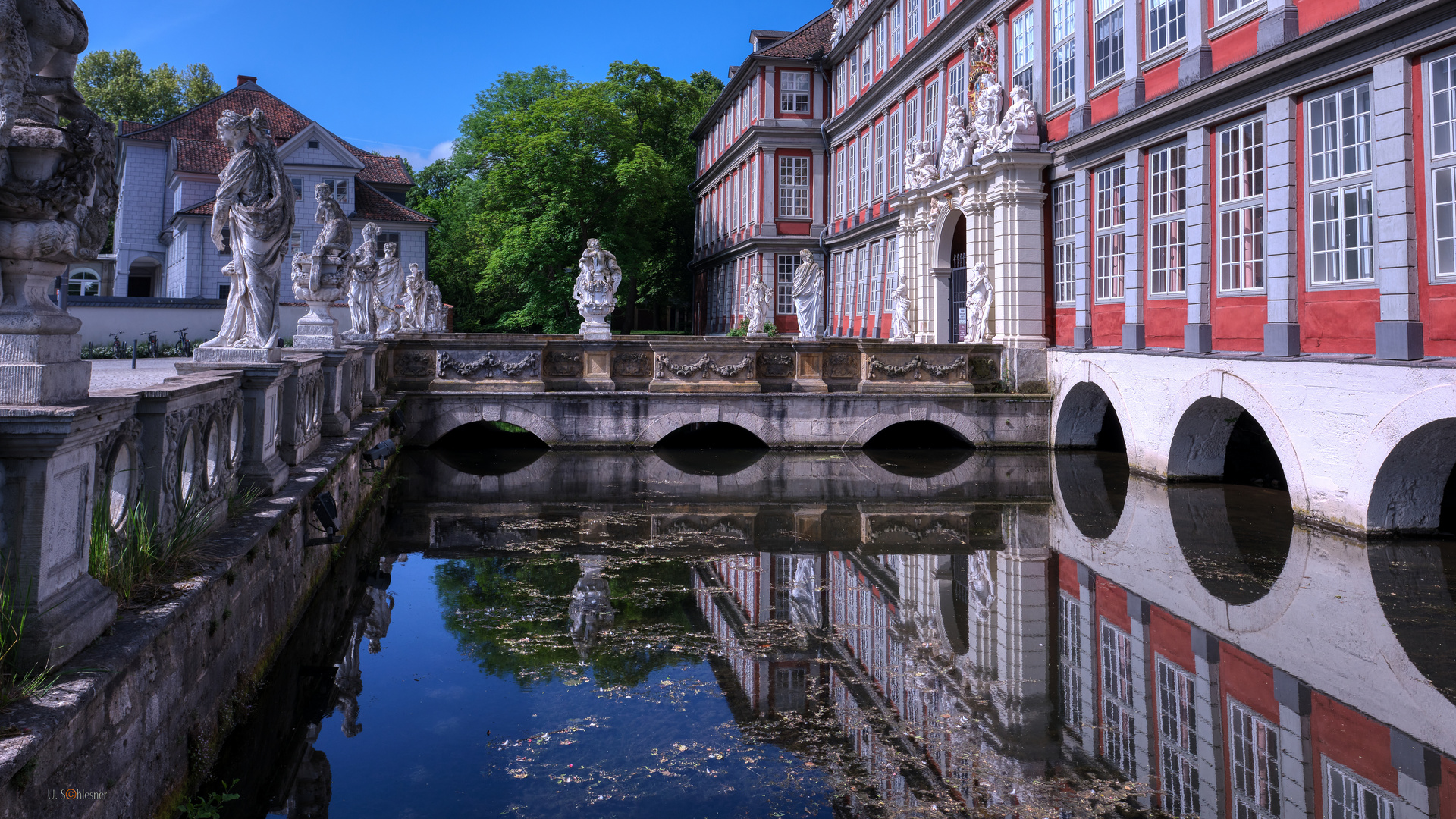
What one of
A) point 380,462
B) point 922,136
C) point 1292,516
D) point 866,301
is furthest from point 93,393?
point 866,301

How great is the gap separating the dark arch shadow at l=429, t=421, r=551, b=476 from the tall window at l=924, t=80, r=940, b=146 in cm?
1216

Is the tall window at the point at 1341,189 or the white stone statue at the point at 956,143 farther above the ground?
the white stone statue at the point at 956,143

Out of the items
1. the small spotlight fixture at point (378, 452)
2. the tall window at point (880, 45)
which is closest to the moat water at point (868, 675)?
the small spotlight fixture at point (378, 452)

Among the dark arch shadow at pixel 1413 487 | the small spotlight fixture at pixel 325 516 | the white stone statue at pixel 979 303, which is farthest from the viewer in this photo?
the white stone statue at pixel 979 303

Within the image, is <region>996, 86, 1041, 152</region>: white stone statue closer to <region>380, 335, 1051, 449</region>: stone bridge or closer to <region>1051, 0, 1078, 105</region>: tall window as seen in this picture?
<region>1051, 0, 1078, 105</region>: tall window

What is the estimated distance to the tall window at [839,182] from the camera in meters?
34.9

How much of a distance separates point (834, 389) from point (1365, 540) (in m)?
9.92

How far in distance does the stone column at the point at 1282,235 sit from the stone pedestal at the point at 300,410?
10.4 m

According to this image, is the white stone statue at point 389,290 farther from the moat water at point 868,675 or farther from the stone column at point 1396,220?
the stone column at point 1396,220

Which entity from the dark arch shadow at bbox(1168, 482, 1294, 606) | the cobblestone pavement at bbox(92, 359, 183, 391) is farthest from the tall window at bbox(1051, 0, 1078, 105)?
the cobblestone pavement at bbox(92, 359, 183, 391)

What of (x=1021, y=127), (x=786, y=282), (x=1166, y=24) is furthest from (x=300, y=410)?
(x=786, y=282)

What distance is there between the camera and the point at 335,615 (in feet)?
24.4

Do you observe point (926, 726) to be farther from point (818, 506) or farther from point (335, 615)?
point (818, 506)

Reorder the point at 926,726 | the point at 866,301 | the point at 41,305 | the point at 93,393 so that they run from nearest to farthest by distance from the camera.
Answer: the point at 41,305 → the point at 93,393 → the point at 926,726 → the point at 866,301
